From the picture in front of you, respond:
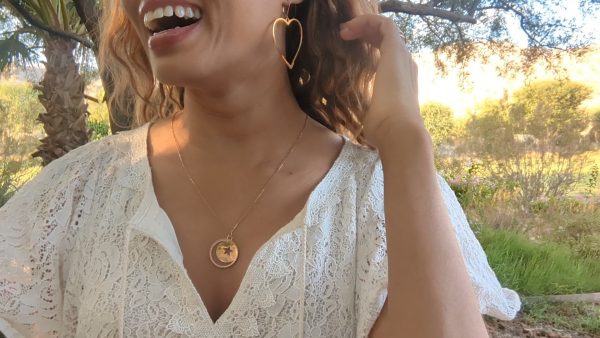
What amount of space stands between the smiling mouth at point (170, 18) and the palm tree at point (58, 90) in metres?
2.13

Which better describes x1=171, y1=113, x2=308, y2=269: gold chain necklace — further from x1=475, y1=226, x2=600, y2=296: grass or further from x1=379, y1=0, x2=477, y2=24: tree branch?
x1=475, y1=226, x2=600, y2=296: grass

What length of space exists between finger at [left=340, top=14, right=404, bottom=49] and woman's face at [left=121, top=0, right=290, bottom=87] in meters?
0.25

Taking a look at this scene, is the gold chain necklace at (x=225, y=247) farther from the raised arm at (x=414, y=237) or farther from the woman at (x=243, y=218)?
the raised arm at (x=414, y=237)

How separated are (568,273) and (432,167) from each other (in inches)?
138

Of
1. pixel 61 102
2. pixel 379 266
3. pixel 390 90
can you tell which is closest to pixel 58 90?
pixel 61 102

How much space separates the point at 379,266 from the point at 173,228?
383 mm

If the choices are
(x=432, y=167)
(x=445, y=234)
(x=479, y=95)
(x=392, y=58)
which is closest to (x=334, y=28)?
(x=392, y=58)

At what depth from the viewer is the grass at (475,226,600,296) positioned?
3.85m

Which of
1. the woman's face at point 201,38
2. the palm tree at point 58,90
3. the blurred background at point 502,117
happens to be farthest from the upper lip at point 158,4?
the palm tree at point 58,90

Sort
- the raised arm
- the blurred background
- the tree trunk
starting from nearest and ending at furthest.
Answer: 1. the raised arm
2. the tree trunk
3. the blurred background

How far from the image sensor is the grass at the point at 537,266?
152 inches

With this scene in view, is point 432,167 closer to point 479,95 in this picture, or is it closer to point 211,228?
A: point 211,228

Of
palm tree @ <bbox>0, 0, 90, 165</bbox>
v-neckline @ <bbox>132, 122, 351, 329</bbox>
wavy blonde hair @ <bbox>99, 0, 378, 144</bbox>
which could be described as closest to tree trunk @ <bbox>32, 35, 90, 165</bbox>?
palm tree @ <bbox>0, 0, 90, 165</bbox>

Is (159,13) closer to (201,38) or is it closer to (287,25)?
(201,38)
